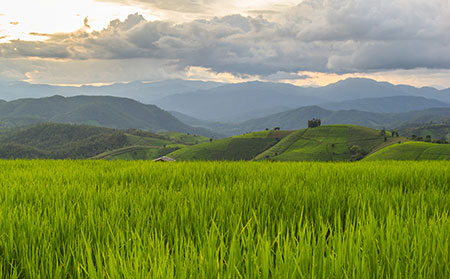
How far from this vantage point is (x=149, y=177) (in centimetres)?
716

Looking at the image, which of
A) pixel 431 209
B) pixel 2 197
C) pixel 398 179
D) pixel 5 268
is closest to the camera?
pixel 5 268

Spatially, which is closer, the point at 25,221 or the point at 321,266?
the point at 321,266

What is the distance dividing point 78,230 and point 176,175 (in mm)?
4264

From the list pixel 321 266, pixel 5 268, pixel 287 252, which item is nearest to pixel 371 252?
pixel 321 266

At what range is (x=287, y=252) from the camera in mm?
2041

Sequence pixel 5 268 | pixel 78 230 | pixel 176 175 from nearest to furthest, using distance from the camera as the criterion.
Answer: pixel 5 268
pixel 78 230
pixel 176 175

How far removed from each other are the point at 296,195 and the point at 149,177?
3.76m

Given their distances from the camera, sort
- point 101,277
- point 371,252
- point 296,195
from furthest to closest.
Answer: point 296,195 < point 371,252 < point 101,277

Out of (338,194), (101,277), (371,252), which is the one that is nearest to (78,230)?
(101,277)

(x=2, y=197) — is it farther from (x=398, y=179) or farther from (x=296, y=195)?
(x=398, y=179)

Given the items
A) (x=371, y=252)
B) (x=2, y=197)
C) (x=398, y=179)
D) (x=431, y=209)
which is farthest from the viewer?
(x=398, y=179)

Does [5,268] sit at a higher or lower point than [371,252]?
lower

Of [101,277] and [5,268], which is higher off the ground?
[101,277]

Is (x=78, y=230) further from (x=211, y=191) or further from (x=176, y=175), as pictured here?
(x=176, y=175)
